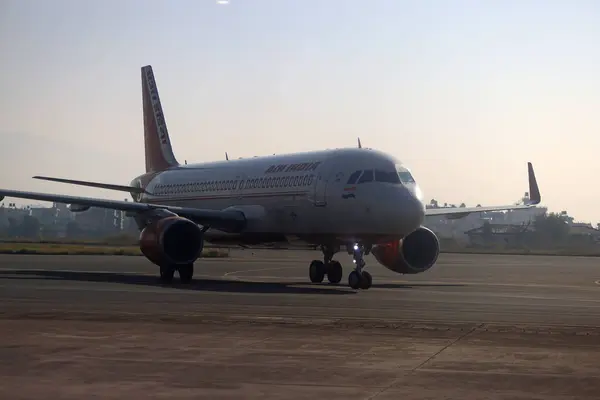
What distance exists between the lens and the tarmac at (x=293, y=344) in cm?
989

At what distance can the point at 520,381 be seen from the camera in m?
10.4

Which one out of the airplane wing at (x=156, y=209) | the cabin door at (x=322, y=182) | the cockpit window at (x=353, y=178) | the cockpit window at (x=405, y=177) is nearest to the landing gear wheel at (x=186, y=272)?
the airplane wing at (x=156, y=209)

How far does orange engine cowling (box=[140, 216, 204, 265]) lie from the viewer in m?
29.3

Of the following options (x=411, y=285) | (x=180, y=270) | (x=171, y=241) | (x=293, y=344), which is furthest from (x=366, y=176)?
(x=293, y=344)

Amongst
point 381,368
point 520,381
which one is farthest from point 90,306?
point 520,381

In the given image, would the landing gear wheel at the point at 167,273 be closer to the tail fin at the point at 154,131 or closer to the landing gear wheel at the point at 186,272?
the landing gear wheel at the point at 186,272

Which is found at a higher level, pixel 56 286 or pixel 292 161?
pixel 292 161

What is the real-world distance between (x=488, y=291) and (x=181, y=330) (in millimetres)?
14076

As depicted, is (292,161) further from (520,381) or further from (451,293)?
(520,381)

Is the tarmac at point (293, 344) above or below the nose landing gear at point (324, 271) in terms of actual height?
below

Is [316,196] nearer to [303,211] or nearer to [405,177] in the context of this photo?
[303,211]

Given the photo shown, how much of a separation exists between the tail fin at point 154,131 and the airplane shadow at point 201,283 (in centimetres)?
931

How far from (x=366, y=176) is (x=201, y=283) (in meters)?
5.86

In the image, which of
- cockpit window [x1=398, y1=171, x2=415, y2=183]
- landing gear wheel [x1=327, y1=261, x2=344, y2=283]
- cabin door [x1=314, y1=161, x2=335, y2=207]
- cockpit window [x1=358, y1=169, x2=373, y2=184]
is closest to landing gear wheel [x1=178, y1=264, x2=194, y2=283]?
cabin door [x1=314, y1=161, x2=335, y2=207]
